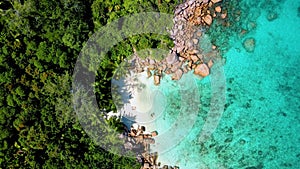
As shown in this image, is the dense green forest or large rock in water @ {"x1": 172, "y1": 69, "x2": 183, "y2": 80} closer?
the dense green forest

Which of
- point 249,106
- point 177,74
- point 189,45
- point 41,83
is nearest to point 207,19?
point 189,45

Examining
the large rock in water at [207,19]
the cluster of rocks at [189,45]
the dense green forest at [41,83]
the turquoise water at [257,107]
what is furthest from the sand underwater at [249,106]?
the dense green forest at [41,83]

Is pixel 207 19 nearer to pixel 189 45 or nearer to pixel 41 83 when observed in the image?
pixel 189 45

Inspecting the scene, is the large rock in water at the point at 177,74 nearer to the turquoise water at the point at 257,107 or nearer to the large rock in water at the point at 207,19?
the turquoise water at the point at 257,107

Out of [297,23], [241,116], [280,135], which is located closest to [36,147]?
[241,116]

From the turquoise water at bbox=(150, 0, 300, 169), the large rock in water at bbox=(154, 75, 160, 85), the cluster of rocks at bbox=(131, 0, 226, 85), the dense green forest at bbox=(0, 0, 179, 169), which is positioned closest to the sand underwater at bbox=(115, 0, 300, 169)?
the turquoise water at bbox=(150, 0, 300, 169)

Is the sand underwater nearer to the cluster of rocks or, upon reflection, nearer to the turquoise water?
the turquoise water
